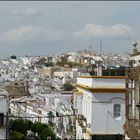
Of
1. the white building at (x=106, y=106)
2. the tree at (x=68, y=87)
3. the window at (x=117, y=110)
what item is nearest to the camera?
the white building at (x=106, y=106)

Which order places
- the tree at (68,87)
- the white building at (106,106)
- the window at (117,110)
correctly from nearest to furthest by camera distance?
the white building at (106,106), the window at (117,110), the tree at (68,87)

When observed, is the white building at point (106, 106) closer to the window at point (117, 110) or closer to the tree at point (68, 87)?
the window at point (117, 110)

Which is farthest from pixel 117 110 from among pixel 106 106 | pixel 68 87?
pixel 68 87

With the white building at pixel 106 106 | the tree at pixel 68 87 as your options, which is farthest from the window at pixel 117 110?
the tree at pixel 68 87

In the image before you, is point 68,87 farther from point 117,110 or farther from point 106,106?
point 106,106

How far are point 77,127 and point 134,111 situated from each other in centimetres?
946

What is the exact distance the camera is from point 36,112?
67.6m

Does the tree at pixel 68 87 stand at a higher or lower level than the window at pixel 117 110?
lower

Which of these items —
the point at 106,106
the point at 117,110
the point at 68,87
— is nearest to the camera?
the point at 106,106

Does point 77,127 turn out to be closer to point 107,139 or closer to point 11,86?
point 107,139

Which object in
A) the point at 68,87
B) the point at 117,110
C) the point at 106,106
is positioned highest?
the point at 106,106

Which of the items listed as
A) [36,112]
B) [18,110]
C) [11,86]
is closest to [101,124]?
[36,112]

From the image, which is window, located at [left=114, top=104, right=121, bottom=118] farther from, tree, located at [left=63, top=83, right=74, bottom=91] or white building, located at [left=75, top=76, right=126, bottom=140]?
tree, located at [left=63, top=83, right=74, bottom=91]

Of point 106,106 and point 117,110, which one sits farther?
point 117,110
